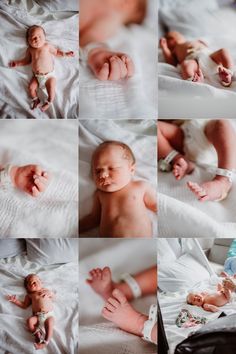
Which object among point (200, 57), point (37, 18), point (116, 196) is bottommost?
point (116, 196)

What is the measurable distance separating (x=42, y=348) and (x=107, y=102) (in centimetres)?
79

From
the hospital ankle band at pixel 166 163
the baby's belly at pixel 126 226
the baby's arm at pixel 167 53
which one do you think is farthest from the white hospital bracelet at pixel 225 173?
the baby's arm at pixel 167 53

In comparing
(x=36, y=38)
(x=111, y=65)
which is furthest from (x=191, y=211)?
(x=36, y=38)

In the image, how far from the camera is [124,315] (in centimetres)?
161

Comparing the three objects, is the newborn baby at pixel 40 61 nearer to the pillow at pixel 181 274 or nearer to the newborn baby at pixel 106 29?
the newborn baby at pixel 106 29

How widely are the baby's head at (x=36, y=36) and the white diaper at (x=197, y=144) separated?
519 millimetres

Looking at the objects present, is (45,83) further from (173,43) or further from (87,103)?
(173,43)

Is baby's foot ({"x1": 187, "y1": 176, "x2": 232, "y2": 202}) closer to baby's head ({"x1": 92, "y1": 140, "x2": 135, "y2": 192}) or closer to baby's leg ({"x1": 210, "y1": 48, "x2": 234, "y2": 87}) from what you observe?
baby's head ({"x1": 92, "y1": 140, "x2": 135, "y2": 192})

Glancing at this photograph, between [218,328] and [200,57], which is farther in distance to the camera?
[200,57]

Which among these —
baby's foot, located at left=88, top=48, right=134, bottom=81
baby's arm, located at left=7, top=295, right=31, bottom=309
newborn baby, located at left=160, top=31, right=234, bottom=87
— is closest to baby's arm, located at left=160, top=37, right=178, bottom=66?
newborn baby, located at left=160, top=31, right=234, bottom=87

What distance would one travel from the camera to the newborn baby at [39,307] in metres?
1.61

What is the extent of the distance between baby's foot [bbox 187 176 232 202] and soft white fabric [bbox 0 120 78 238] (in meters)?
0.38

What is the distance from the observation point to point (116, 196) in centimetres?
163

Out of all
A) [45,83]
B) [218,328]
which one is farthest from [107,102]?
[218,328]
